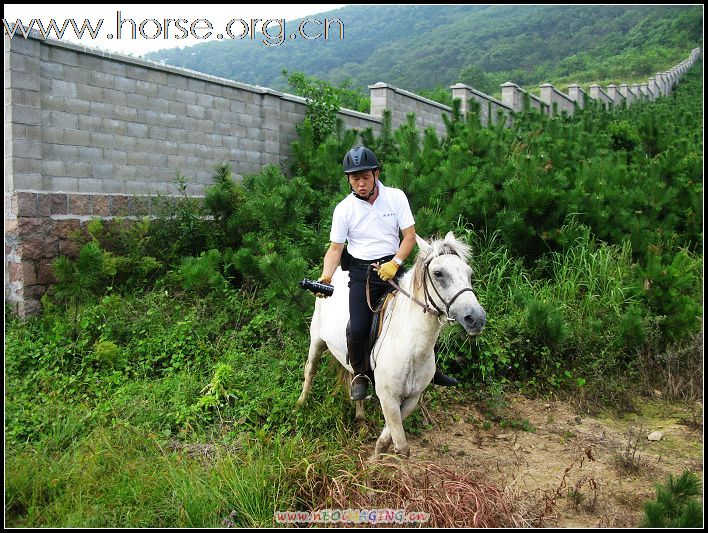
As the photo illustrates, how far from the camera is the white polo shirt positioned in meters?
4.37

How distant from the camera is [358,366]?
14.6ft

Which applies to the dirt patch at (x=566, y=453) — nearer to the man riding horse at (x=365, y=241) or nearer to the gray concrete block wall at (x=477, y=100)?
the man riding horse at (x=365, y=241)

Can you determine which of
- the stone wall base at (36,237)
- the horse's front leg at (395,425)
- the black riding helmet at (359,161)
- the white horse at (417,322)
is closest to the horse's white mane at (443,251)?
the white horse at (417,322)

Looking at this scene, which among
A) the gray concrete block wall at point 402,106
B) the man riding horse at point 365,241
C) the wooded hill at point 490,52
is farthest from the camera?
the wooded hill at point 490,52

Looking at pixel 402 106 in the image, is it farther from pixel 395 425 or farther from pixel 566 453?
pixel 395 425

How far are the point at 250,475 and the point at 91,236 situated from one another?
4.55 metres

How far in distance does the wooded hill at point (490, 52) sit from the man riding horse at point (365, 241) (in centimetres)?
3871

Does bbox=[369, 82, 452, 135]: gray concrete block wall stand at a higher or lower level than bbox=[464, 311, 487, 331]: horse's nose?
higher

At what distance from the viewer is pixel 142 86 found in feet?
26.6

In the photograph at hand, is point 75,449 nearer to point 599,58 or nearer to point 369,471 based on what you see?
point 369,471

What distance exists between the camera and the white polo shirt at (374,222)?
437 cm

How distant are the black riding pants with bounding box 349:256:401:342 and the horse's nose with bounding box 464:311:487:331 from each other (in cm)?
98

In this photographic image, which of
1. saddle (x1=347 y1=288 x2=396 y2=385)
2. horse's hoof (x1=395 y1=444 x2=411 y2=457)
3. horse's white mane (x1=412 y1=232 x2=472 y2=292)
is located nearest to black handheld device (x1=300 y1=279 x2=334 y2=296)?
saddle (x1=347 y1=288 x2=396 y2=385)

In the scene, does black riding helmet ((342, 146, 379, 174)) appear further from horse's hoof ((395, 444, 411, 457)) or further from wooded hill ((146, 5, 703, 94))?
wooded hill ((146, 5, 703, 94))
